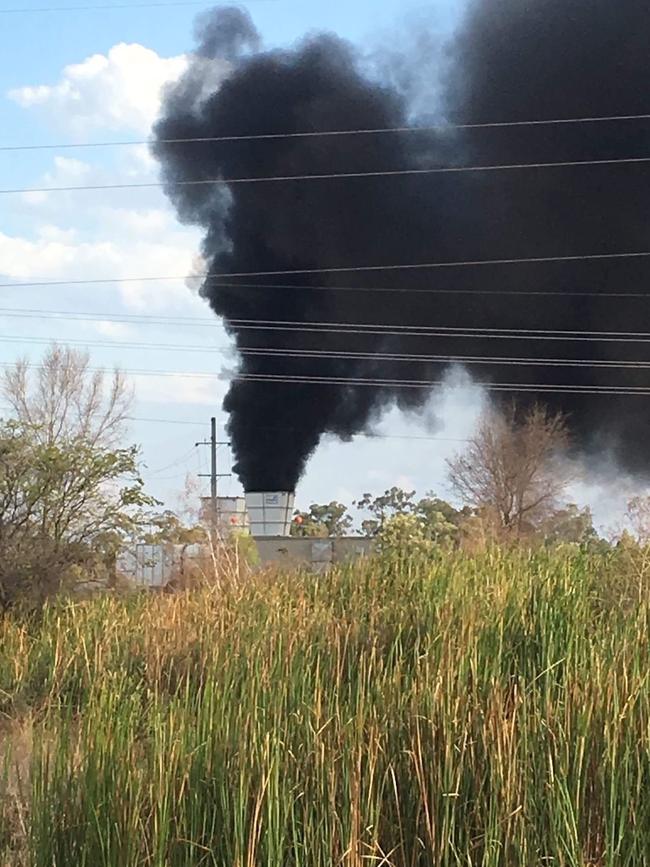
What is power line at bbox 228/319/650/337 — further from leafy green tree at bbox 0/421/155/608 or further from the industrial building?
leafy green tree at bbox 0/421/155/608

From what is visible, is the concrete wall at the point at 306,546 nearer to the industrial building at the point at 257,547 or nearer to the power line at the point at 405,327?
the industrial building at the point at 257,547

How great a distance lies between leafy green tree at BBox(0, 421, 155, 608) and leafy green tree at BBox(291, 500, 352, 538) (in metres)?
17.8

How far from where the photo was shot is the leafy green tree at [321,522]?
3180 cm

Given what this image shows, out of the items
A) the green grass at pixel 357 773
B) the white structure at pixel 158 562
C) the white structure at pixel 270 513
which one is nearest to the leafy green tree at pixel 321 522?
the white structure at pixel 270 513

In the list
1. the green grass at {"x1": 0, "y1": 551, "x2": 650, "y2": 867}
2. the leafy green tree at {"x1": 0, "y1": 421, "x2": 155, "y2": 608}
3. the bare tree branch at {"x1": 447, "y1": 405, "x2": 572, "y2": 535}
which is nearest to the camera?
the green grass at {"x1": 0, "y1": 551, "x2": 650, "y2": 867}

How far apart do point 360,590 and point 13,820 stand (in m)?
4.99

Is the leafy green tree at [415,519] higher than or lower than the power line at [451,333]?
lower

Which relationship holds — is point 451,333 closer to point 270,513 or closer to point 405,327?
point 405,327

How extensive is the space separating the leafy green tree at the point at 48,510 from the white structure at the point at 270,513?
20.4 meters

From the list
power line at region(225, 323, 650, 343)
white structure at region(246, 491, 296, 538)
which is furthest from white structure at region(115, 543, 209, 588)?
power line at region(225, 323, 650, 343)

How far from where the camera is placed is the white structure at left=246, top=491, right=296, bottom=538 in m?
33.0

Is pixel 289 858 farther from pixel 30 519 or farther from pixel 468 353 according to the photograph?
pixel 468 353

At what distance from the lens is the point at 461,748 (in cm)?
369

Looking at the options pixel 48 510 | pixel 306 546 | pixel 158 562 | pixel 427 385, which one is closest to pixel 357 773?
pixel 48 510
